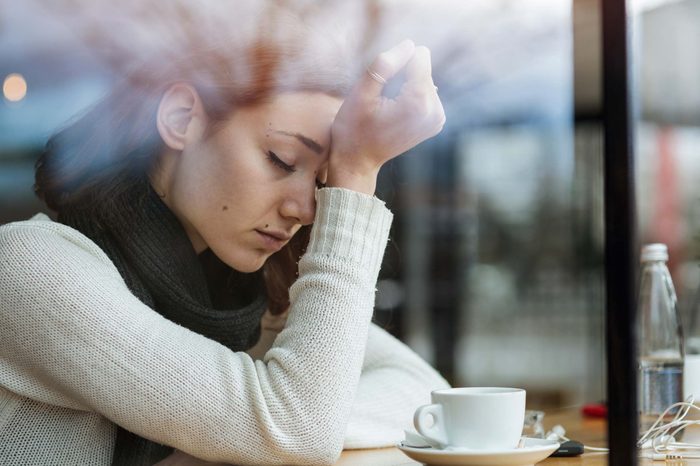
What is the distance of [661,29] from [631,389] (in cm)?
245

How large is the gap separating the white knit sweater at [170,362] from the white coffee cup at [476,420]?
0.09m

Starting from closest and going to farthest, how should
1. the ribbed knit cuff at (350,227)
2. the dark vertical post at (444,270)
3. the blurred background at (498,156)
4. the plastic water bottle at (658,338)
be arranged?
the ribbed knit cuff at (350,227) < the blurred background at (498,156) < the plastic water bottle at (658,338) < the dark vertical post at (444,270)

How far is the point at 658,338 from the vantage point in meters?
1.24

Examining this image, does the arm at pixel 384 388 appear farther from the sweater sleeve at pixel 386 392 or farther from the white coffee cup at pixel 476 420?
the white coffee cup at pixel 476 420

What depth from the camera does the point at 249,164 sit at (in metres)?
0.95

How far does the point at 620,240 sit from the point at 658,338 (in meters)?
0.71

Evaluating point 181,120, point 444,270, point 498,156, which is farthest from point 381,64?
point 444,270

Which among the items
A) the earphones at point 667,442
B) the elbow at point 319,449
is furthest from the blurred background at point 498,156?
the elbow at point 319,449

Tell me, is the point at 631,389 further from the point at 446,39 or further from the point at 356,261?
the point at 446,39

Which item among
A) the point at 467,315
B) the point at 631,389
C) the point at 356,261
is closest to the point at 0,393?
the point at 356,261

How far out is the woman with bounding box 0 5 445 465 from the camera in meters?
0.79

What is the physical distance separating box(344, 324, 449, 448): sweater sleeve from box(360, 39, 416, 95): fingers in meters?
0.35

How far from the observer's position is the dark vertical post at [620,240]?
0.59 metres

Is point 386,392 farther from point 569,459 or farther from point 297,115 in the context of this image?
point 297,115
